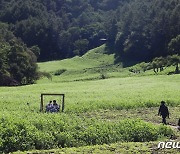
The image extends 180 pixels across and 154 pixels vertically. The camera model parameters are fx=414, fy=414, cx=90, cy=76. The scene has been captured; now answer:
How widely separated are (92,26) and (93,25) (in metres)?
1.53

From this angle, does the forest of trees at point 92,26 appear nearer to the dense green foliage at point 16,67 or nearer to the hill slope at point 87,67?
the hill slope at point 87,67

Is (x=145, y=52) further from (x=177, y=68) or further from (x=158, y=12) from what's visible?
(x=177, y=68)

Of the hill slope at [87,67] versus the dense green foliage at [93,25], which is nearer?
the hill slope at [87,67]

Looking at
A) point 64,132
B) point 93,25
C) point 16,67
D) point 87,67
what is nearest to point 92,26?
point 93,25

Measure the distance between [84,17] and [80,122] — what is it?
493ft

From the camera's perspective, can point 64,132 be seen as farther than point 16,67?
No

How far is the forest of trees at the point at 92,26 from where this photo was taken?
108438 millimetres

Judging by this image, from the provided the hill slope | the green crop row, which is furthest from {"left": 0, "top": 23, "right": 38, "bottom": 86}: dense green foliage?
the green crop row

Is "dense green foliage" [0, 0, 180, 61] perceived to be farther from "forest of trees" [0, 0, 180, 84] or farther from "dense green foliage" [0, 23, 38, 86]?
"dense green foliage" [0, 23, 38, 86]

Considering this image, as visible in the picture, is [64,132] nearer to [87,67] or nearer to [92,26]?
[87,67]

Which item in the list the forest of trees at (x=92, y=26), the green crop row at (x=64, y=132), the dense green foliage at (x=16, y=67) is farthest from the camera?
the forest of trees at (x=92, y=26)

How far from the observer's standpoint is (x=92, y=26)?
15675cm

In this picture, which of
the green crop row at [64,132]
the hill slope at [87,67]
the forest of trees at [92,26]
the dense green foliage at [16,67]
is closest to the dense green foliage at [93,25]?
the forest of trees at [92,26]

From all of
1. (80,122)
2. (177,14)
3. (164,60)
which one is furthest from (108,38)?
(80,122)
